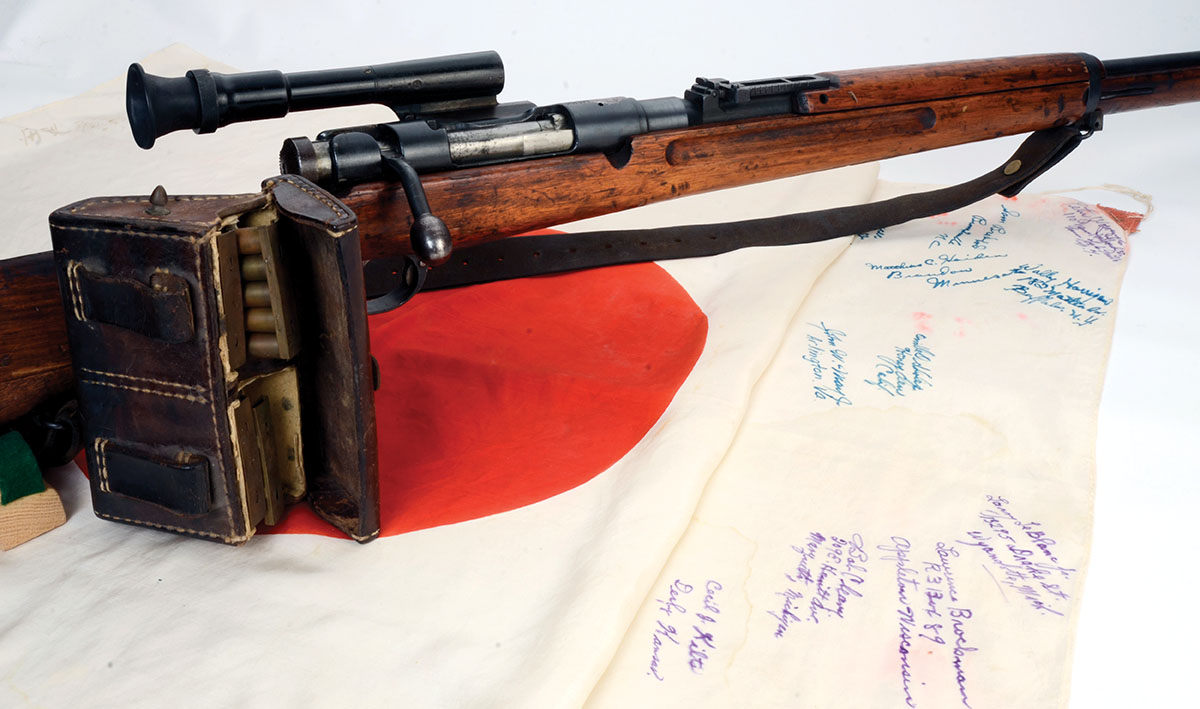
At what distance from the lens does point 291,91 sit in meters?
1.59

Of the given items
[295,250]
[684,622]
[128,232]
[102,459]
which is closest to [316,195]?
[295,250]

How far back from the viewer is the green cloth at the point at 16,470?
4.65 ft

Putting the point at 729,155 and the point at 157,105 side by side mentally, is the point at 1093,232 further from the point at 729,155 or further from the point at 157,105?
the point at 157,105

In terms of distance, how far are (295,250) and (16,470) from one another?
554mm

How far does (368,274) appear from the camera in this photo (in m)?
2.09

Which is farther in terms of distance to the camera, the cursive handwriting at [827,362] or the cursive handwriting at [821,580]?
the cursive handwriting at [827,362]

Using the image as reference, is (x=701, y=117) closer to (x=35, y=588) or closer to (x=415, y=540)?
(x=415, y=540)

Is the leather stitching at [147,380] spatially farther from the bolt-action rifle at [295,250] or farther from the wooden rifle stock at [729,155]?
the wooden rifle stock at [729,155]

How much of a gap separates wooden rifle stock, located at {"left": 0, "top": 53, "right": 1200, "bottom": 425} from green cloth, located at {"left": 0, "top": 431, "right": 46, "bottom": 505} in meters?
0.04

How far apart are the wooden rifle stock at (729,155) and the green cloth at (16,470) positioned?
0.04 m

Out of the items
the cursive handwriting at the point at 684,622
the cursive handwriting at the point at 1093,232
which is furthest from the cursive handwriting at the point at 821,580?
the cursive handwriting at the point at 1093,232

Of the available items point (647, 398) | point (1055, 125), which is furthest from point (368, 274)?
point (1055, 125)

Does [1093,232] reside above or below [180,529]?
above

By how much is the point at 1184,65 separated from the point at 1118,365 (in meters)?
0.99
